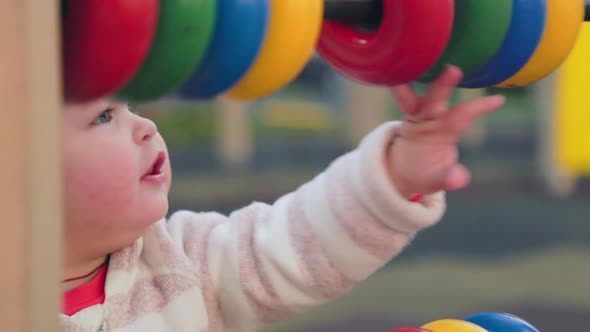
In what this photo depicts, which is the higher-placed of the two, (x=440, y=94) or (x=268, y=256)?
(x=440, y=94)

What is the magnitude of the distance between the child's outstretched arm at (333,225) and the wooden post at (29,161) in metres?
0.31

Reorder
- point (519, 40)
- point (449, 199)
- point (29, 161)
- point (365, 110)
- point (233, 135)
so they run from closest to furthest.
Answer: point (29, 161) → point (519, 40) → point (449, 199) → point (233, 135) → point (365, 110)

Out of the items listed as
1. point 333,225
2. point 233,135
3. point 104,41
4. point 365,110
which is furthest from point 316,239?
point 365,110

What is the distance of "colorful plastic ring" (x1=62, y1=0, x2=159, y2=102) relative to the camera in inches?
18.3

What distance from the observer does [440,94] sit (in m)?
0.68

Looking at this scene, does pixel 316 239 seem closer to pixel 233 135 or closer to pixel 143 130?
pixel 143 130

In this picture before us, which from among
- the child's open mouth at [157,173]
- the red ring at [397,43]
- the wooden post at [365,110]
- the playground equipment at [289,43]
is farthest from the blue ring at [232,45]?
the wooden post at [365,110]

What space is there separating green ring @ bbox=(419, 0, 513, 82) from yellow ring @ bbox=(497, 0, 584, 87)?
0.12 feet

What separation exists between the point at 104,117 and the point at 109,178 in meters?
0.05

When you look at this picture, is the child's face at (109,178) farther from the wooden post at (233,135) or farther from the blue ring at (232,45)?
the wooden post at (233,135)

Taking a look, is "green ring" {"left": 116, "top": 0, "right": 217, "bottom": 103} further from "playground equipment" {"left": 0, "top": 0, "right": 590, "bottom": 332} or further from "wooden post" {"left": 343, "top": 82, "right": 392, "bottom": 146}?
"wooden post" {"left": 343, "top": 82, "right": 392, "bottom": 146}

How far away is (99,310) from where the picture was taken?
2.52ft

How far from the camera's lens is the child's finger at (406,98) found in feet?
2.30

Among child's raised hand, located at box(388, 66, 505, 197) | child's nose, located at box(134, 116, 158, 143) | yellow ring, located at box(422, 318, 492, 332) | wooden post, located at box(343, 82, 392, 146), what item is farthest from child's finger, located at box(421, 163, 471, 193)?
wooden post, located at box(343, 82, 392, 146)
